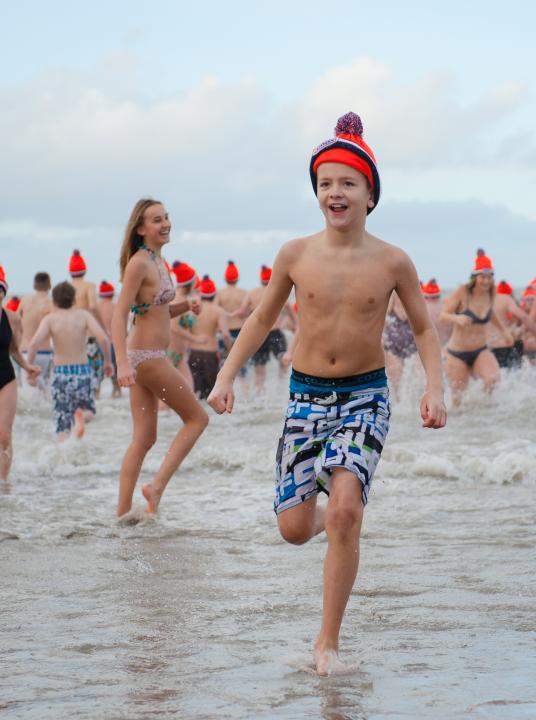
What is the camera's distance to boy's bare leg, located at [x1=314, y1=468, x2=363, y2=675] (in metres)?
4.41

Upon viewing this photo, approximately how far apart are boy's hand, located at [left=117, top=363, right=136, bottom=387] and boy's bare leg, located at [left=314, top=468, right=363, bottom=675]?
3.00m

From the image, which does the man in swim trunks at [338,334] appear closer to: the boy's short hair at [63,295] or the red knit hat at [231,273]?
the boy's short hair at [63,295]

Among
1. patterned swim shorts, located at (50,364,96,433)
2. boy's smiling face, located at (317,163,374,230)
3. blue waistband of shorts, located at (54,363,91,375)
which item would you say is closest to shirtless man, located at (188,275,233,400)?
patterned swim shorts, located at (50,364,96,433)

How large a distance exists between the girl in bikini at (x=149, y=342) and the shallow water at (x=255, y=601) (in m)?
0.53

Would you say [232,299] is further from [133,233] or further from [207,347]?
[133,233]

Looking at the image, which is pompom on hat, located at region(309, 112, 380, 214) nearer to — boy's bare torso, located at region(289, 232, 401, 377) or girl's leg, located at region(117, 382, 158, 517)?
boy's bare torso, located at region(289, 232, 401, 377)

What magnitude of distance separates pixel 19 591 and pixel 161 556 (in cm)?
109

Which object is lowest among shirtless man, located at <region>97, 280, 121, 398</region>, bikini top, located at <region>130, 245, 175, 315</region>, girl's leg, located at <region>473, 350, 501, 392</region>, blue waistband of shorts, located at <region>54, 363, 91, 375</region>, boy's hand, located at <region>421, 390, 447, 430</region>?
boy's hand, located at <region>421, 390, 447, 430</region>

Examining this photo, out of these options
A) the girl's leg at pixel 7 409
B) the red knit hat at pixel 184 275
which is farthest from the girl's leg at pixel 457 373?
the girl's leg at pixel 7 409

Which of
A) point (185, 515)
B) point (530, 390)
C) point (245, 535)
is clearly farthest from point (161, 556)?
point (530, 390)

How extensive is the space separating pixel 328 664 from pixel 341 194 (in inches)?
69.5

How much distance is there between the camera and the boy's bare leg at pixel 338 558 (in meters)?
4.41

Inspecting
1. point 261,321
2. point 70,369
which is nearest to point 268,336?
point 70,369

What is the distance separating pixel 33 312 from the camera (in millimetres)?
17609
